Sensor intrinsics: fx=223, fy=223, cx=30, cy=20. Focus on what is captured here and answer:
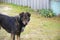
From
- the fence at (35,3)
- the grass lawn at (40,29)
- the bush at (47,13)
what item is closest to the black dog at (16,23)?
the grass lawn at (40,29)

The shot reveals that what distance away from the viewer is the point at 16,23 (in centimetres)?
545

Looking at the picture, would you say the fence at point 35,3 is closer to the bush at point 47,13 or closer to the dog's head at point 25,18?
the bush at point 47,13

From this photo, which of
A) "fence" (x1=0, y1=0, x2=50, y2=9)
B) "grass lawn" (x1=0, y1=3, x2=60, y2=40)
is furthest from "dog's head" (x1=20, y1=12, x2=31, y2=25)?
"fence" (x1=0, y1=0, x2=50, y2=9)

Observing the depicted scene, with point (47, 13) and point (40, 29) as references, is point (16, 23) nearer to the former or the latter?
point (40, 29)

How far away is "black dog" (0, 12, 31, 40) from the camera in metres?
5.20

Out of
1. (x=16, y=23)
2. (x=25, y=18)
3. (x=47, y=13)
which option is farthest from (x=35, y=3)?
(x=25, y=18)

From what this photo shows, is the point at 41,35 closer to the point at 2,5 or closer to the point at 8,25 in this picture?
the point at 8,25

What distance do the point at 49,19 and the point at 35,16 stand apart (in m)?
0.68

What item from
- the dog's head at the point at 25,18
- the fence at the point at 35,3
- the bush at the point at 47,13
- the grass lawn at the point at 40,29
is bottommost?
the grass lawn at the point at 40,29

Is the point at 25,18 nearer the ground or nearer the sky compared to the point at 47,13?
nearer the sky

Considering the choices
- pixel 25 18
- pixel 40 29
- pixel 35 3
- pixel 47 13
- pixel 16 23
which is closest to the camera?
pixel 25 18

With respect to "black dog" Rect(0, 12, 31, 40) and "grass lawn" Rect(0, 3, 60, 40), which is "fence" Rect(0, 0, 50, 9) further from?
"black dog" Rect(0, 12, 31, 40)

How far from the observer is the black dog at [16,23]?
5200 millimetres

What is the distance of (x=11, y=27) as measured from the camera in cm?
555
